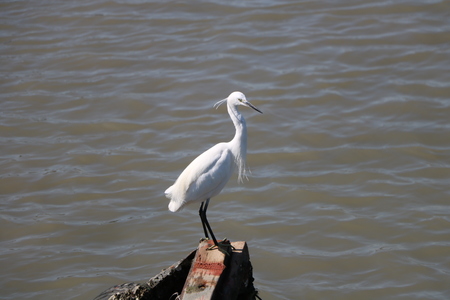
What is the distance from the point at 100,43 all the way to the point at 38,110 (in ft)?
6.74

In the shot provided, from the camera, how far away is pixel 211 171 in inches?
193

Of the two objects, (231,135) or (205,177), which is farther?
(231,135)

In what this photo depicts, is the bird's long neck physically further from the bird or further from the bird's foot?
the bird's foot

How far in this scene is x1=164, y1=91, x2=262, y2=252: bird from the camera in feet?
15.9

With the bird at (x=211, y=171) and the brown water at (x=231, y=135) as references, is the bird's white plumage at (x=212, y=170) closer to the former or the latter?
the bird at (x=211, y=171)

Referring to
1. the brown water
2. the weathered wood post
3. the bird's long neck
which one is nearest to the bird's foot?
the weathered wood post

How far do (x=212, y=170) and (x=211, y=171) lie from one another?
12 millimetres

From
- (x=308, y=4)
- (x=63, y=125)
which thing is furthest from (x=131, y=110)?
(x=308, y=4)

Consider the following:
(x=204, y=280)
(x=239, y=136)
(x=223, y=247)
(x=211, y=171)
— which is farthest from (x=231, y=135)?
(x=204, y=280)

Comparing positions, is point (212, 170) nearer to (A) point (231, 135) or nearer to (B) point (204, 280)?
(B) point (204, 280)

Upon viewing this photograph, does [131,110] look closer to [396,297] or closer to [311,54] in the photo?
[311,54]

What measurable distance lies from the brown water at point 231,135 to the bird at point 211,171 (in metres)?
1.44

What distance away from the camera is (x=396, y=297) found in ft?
18.3

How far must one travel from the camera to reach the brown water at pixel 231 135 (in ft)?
20.1
